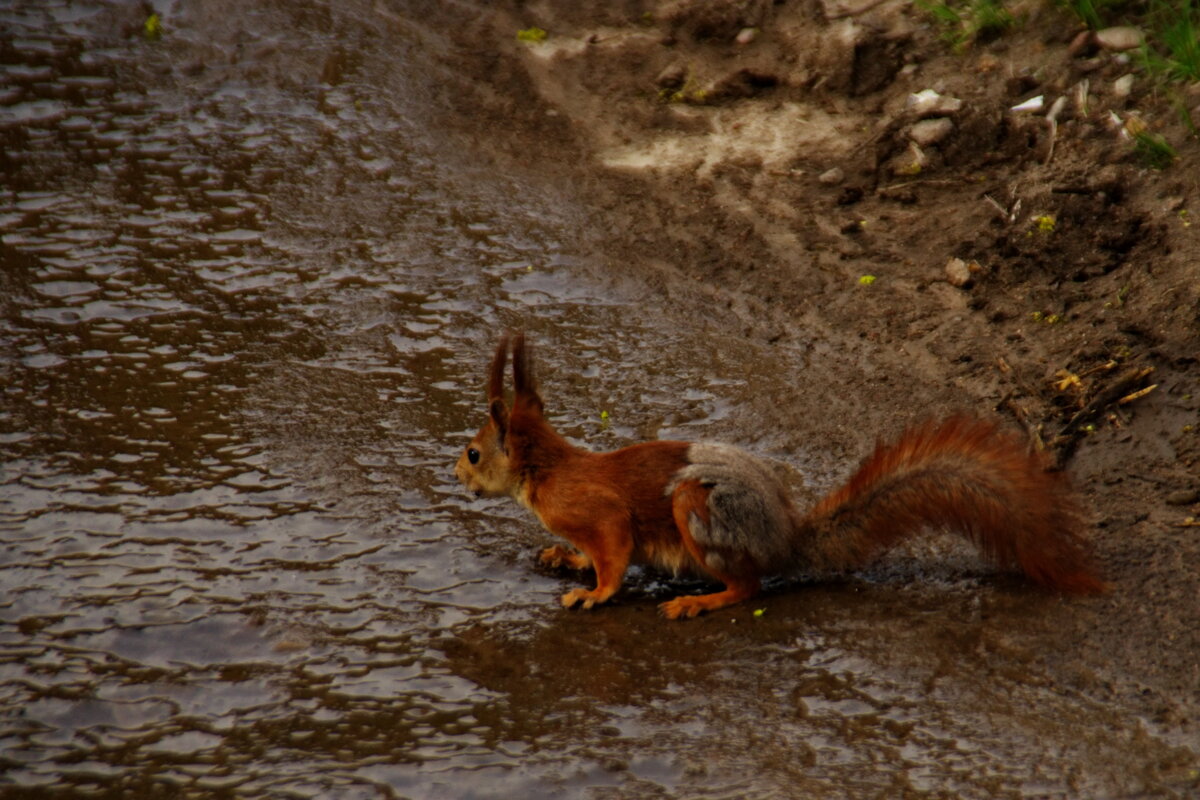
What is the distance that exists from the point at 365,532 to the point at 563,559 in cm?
81

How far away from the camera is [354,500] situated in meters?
4.81

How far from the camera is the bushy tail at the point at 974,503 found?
3.82 m

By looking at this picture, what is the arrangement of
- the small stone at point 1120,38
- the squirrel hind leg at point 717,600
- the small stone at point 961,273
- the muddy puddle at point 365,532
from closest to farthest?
the muddy puddle at point 365,532, the squirrel hind leg at point 717,600, the small stone at point 961,273, the small stone at point 1120,38

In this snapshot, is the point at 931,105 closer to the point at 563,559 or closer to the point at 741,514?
the point at 741,514

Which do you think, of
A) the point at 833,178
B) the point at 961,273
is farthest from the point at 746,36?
the point at 961,273

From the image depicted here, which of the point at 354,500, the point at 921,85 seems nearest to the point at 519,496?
the point at 354,500

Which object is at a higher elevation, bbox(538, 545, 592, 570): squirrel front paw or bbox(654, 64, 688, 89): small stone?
bbox(654, 64, 688, 89): small stone

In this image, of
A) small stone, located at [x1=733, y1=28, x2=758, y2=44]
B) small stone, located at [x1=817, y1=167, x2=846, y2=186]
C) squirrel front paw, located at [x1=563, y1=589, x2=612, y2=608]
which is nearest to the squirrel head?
squirrel front paw, located at [x1=563, y1=589, x2=612, y2=608]

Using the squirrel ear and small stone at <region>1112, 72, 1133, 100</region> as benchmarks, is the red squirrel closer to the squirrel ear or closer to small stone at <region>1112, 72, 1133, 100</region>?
the squirrel ear

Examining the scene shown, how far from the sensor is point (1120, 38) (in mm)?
6336

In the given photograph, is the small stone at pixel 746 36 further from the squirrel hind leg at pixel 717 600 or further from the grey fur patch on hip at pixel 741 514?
the squirrel hind leg at pixel 717 600

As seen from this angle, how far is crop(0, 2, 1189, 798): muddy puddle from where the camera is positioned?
136 inches

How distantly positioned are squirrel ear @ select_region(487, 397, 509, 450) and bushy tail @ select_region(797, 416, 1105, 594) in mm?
1303

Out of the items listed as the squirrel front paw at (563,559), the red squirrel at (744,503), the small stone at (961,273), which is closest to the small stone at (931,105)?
the small stone at (961,273)
